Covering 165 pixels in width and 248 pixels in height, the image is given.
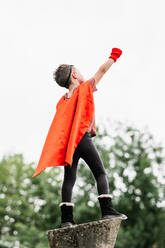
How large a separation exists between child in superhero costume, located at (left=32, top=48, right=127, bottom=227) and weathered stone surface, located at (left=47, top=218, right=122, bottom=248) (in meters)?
0.13

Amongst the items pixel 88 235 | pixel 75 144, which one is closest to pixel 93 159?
pixel 75 144

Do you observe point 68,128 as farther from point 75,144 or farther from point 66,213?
point 66,213

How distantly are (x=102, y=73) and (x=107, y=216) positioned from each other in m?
1.57

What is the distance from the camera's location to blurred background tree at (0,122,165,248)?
1844 centimetres

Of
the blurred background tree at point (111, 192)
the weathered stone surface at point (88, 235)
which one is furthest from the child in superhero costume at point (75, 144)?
the blurred background tree at point (111, 192)

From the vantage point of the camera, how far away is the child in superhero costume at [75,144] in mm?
3555

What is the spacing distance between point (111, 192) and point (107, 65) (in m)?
17.4

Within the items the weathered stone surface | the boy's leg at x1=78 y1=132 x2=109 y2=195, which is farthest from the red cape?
the weathered stone surface

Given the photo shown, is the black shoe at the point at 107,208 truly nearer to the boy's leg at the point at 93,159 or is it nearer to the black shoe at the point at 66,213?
the boy's leg at the point at 93,159

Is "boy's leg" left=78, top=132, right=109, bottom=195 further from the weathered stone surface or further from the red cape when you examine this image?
the weathered stone surface

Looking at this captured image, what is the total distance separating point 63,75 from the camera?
3980 millimetres

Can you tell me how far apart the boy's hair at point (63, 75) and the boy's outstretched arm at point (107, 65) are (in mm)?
369

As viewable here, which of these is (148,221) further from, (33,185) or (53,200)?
(33,185)

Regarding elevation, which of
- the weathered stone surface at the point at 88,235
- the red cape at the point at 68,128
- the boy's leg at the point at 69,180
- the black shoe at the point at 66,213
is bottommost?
the weathered stone surface at the point at 88,235
